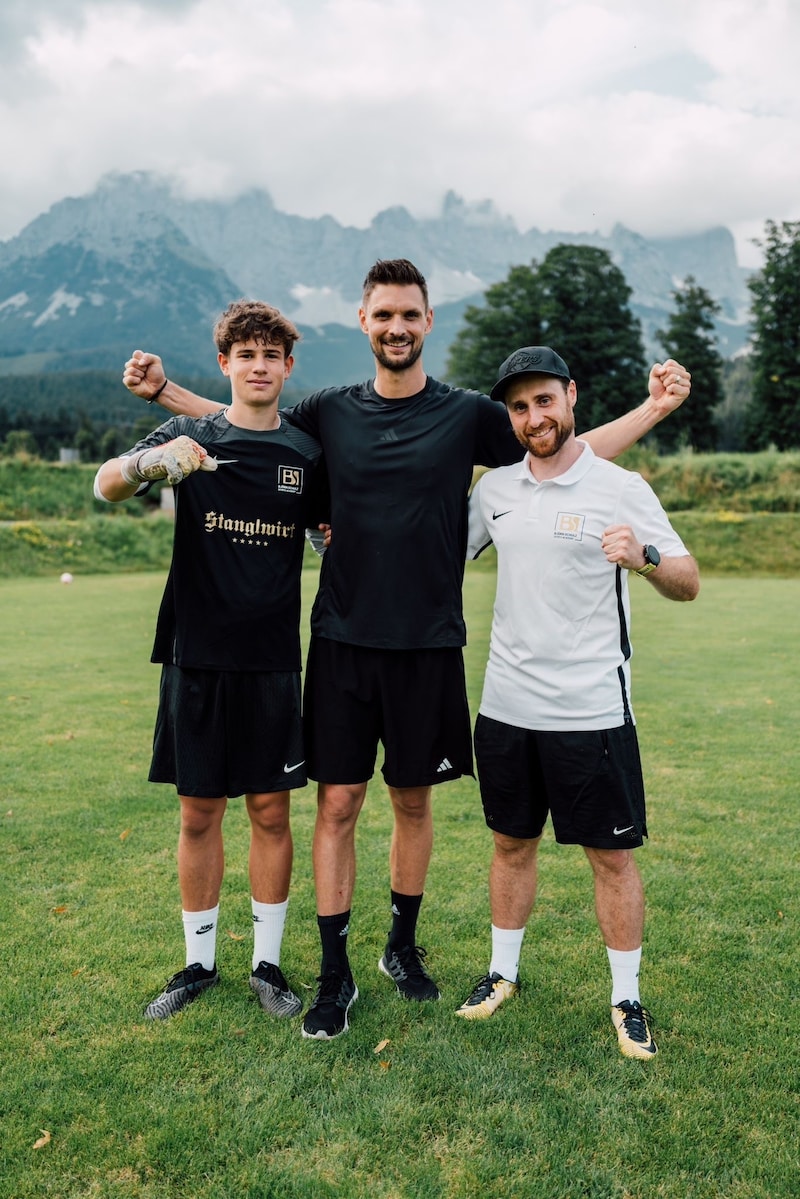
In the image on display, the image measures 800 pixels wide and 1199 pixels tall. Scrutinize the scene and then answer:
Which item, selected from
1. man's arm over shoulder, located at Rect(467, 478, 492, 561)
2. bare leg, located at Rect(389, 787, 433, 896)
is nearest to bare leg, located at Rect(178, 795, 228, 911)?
bare leg, located at Rect(389, 787, 433, 896)

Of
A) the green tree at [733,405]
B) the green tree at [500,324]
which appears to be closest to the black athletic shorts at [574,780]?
the green tree at [500,324]

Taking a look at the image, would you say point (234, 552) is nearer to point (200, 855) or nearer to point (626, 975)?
point (200, 855)

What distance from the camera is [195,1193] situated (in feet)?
7.96

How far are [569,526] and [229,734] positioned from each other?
1.47 metres

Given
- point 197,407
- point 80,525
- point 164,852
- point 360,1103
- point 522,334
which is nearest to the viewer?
point 360,1103

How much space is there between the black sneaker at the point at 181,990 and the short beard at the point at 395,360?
2404 millimetres

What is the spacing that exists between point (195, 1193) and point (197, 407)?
8.87ft

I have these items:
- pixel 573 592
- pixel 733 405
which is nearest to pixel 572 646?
pixel 573 592

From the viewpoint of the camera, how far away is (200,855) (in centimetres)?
352

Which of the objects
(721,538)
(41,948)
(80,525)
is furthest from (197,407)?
(80,525)

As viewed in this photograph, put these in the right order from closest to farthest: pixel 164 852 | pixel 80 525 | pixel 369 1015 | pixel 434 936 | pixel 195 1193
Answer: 1. pixel 195 1193
2. pixel 369 1015
3. pixel 434 936
4. pixel 164 852
5. pixel 80 525

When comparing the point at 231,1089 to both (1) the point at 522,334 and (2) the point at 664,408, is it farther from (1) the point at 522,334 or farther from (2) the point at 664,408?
(1) the point at 522,334

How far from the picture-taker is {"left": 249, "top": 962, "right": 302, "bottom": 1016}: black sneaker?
334cm

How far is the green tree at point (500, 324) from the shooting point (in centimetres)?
5888
